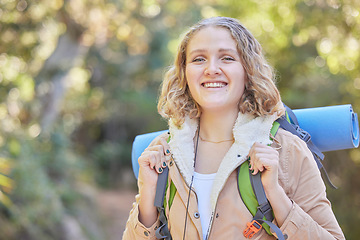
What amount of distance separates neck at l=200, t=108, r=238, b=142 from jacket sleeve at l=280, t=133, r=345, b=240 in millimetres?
272

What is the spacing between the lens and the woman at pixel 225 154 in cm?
165

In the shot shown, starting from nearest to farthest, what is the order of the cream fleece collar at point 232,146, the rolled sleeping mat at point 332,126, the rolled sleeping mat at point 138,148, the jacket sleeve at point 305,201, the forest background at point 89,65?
the jacket sleeve at point 305,201
the cream fleece collar at point 232,146
the rolled sleeping mat at point 332,126
the rolled sleeping mat at point 138,148
the forest background at point 89,65

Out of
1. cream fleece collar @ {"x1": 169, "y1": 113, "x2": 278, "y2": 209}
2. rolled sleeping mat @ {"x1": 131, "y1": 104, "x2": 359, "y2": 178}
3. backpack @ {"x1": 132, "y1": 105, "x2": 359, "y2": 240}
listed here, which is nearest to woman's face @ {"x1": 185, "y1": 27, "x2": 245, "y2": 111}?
cream fleece collar @ {"x1": 169, "y1": 113, "x2": 278, "y2": 209}

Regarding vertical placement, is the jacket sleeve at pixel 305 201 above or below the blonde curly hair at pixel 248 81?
below

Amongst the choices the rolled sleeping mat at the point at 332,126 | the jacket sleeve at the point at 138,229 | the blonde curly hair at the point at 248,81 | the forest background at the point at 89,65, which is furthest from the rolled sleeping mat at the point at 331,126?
the forest background at the point at 89,65

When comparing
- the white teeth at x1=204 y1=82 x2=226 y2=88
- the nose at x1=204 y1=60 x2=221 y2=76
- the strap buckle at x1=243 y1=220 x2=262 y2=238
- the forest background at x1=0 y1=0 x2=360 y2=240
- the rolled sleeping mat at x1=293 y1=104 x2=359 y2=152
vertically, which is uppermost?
the forest background at x1=0 y1=0 x2=360 y2=240

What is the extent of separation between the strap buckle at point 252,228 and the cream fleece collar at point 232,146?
15 cm

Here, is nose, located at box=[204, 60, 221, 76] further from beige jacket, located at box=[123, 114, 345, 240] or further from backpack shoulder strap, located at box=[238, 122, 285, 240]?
backpack shoulder strap, located at box=[238, 122, 285, 240]

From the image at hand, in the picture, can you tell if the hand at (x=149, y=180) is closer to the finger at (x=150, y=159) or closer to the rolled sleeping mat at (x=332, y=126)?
the finger at (x=150, y=159)

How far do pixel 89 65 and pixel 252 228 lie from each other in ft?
35.1

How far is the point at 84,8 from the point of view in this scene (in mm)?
8531

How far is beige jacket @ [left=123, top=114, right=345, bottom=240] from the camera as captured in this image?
162 centimetres

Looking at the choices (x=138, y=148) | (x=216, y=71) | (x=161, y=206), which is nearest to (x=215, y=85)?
(x=216, y=71)

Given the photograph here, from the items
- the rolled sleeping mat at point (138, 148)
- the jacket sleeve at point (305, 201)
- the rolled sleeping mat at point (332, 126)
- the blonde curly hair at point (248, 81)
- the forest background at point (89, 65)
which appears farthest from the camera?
the forest background at point (89, 65)
